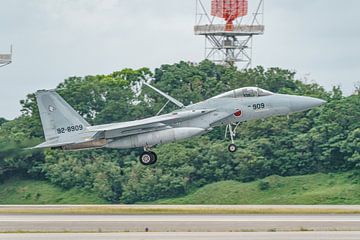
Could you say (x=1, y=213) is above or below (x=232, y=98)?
below

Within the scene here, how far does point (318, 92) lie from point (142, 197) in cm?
1668

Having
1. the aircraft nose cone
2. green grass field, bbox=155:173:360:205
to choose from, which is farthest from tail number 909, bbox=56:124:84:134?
green grass field, bbox=155:173:360:205

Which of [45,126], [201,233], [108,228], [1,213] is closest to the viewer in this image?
[201,233]

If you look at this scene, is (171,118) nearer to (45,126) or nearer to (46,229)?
(45,126)

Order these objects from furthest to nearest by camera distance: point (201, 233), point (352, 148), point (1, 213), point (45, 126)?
point (352, 148)
point (45, 126)
point (1, 213)
point (201, 233)

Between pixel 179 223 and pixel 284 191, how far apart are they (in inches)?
960

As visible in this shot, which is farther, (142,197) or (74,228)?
(142,197)

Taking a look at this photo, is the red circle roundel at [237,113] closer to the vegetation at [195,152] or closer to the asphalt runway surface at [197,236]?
the asphalt runway surface at [197,236]

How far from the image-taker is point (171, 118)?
173ft

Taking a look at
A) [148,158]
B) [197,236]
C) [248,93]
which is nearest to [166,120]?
[148,158]

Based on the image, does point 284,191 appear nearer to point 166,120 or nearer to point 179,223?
point 166,120

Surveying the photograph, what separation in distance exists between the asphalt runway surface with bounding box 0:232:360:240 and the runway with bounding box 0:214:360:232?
175 centimetres

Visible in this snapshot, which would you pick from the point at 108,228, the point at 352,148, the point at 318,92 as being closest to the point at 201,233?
the point at 108,228

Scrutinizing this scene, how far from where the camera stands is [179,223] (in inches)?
1714
